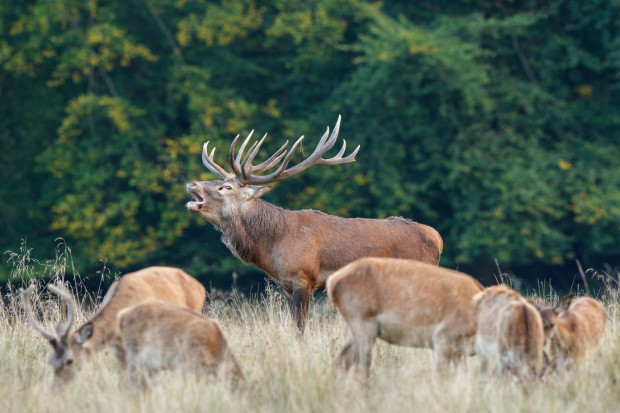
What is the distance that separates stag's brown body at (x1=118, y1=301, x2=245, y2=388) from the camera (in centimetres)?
600

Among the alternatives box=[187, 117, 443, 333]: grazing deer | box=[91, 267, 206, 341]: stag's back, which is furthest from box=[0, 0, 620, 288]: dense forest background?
box=[91, 267, 206, 341]: stag's back

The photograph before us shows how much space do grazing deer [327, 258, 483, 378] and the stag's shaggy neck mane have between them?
3672mm

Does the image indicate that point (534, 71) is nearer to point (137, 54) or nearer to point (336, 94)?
point (336, 94)

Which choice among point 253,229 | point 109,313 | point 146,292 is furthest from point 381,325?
point 253,229

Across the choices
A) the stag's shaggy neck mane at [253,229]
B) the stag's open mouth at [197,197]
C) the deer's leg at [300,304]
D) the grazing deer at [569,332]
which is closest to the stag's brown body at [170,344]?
the grazing deer at [569,332]

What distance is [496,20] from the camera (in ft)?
65.4

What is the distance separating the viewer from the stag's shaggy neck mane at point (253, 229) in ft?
32.6

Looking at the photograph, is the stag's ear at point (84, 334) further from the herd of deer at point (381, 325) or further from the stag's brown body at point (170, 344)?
the stag's brown body at point (170, 344)

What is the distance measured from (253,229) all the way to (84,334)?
3915mm

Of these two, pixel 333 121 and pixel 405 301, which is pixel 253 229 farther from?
pixel 333 121

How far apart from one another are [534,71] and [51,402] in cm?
1696

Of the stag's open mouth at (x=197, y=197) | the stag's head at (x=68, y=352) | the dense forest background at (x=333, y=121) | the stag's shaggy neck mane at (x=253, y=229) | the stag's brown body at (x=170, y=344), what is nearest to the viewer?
the stag's brown body at (x=170, y=344)

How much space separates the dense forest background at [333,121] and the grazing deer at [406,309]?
12.4m

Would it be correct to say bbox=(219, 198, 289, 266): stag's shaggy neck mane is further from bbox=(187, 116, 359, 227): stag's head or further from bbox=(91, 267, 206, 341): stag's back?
bbox=(91, 267, 206, 341): stag's back
